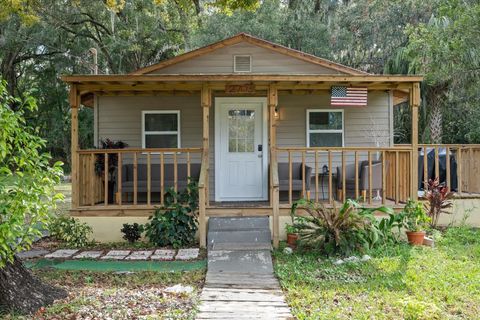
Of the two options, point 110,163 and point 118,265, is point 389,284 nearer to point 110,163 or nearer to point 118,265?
point 118,265

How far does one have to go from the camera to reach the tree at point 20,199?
3.71m

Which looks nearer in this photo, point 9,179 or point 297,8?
point 9,179

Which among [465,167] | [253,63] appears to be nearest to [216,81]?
[253,63]

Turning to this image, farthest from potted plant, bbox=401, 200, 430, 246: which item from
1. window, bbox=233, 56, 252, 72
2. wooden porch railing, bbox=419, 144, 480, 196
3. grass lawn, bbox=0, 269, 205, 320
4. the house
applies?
window, bbox=233, 56, 252, 72

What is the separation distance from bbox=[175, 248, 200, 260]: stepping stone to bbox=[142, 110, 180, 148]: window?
314cm

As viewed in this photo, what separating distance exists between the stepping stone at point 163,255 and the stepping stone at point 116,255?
45 centimetres

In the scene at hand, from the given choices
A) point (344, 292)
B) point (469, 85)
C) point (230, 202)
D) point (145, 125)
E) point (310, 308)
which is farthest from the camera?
point (469, 85)

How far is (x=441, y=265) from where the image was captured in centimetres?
581

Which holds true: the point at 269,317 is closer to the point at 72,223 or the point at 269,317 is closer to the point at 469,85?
the point at 72,223

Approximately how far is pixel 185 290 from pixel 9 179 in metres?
2.17

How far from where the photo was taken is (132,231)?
750 centimetres

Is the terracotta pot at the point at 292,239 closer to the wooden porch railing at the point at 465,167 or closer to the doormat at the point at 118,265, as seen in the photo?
the doormat at the point at 118,265

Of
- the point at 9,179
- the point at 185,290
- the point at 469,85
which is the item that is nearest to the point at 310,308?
the point at 185,290

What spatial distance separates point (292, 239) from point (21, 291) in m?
4.16
